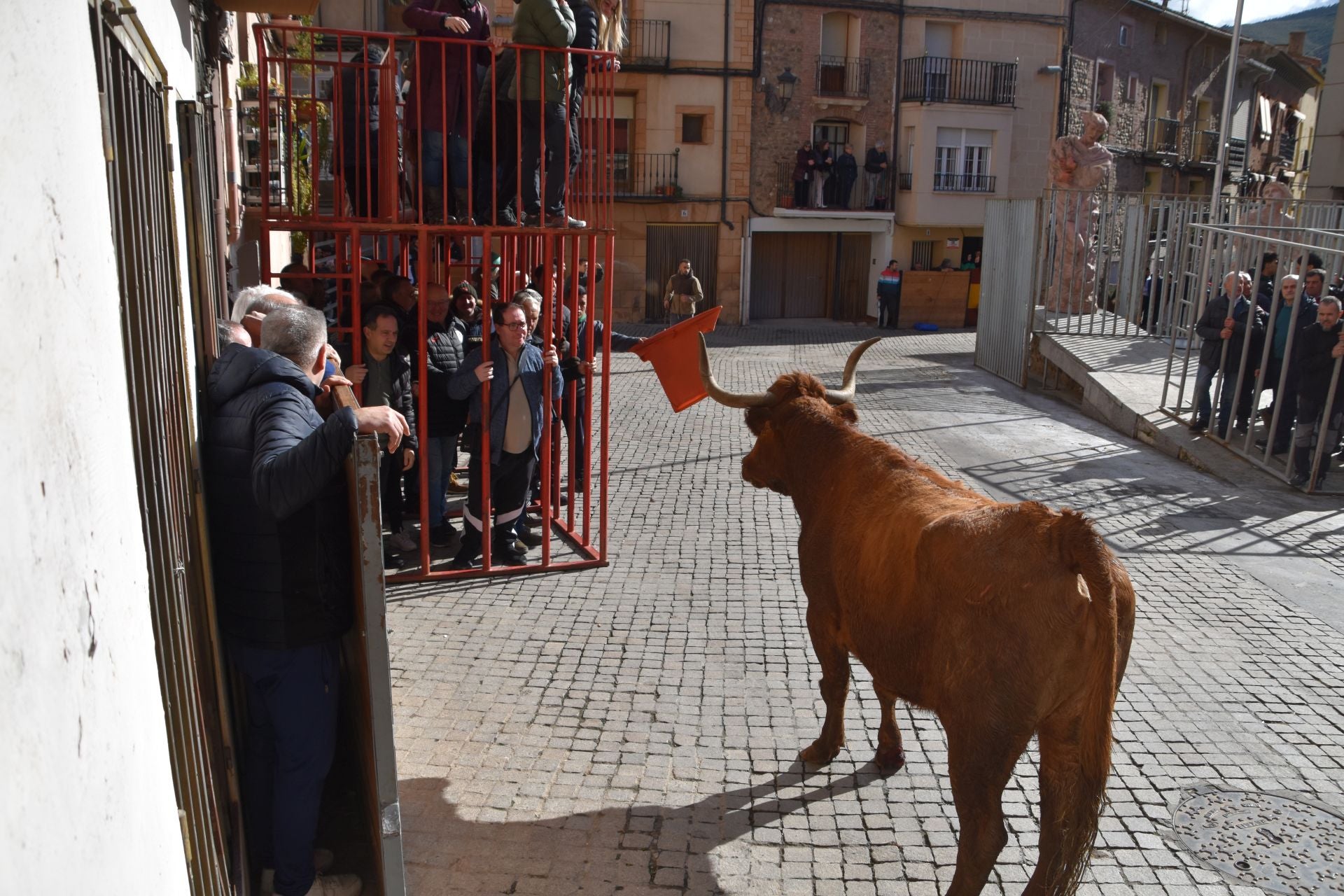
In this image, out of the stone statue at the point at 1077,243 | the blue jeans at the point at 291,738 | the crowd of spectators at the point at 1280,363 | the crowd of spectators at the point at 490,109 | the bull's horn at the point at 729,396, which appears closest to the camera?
the blue jeans at the point at 291,738

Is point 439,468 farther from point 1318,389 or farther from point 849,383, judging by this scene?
point 1318,389

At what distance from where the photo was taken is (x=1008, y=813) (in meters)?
4.75

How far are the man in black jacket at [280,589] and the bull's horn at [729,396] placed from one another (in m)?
2.26

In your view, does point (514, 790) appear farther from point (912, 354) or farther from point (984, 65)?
point (984, 65)

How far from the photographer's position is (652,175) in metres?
30.2

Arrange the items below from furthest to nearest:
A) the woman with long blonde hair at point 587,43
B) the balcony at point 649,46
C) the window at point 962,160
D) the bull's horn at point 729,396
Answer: the window at point 962,160 → the balcony at point 649,46 → the woman with long blonde hair at point 587,43 → the bull's horn at point 729,396

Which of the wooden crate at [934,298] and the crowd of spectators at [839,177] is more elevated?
the crowd of spectators at [839,177]

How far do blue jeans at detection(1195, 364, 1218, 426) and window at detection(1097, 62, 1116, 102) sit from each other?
83.9 ft

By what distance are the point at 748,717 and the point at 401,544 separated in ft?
11.7

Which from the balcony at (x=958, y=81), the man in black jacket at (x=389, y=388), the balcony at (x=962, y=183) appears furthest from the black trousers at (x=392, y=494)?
the balcony at (x=958, y=81)

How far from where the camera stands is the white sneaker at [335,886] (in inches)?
159

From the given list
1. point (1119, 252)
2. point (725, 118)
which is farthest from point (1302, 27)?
point (1119, 252)

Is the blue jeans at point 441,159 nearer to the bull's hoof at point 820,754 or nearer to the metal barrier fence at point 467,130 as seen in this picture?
the metal barrier fence at point 467,130

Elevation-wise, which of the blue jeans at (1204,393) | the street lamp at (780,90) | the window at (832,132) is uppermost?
the street lamp at (780,90)
